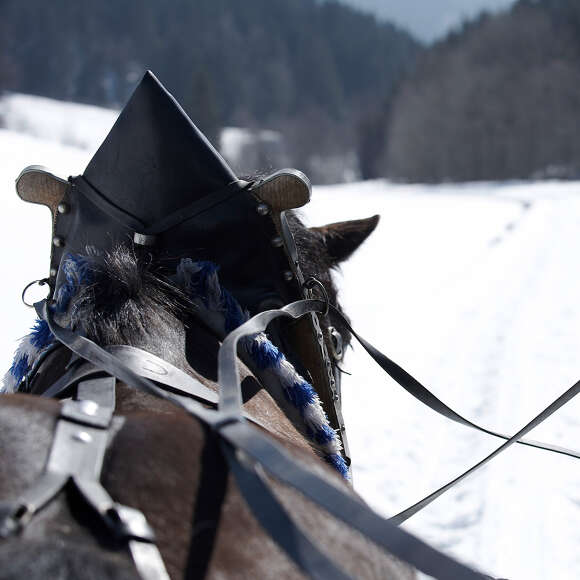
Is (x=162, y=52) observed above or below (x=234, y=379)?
above

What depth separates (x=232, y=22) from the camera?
89750 millimetres

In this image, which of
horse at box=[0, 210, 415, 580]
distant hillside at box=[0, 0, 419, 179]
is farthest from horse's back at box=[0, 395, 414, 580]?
distant hillside at box=[0, 0, 419, 179]

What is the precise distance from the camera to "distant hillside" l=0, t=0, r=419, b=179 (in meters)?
67.9

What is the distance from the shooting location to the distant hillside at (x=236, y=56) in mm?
67938

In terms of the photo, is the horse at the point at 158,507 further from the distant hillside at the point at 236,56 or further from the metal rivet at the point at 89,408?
the distant hillside at the point at 236,56

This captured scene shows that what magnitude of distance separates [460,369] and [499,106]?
153 feet

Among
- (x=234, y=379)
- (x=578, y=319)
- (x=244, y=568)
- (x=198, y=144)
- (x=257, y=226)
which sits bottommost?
(x=578, y=319)

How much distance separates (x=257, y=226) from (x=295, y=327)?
1.00 feet

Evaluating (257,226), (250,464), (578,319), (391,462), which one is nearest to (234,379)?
(250,464)

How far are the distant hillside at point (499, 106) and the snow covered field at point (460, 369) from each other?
37133 mm

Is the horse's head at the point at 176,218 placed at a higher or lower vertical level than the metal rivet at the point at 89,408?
higher

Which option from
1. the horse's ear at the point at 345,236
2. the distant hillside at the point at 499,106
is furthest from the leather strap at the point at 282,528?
the distant hillside at the point at 499,106

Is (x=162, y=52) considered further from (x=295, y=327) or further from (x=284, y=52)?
(x=295, y=327)

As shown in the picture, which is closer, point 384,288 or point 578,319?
point 578,319
